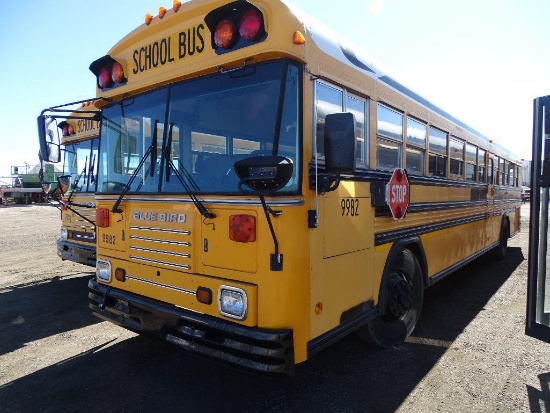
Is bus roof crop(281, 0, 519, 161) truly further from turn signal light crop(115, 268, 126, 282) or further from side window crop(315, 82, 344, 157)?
turn signal light crop(115, 268, 126, 282)

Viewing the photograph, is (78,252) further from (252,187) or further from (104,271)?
(252,187)

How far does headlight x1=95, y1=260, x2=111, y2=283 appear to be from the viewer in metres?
3.37

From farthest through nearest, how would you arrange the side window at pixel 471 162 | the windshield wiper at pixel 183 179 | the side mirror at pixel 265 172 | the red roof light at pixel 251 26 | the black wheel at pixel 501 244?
the black wheel at pixel 501 244 < the side window at pixel 471 162 < the windshield wiper at pixel 183 179 < the red roof light at pixel 251 26 < the side mirror at pixel 265 172

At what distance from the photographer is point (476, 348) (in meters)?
3.80

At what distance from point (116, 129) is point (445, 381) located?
3507mm

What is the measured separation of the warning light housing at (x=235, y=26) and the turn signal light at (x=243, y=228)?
1.08 m

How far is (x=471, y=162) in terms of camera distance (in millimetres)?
5832

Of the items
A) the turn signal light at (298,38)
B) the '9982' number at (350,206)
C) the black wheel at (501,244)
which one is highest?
the turn signal light at (298,38)

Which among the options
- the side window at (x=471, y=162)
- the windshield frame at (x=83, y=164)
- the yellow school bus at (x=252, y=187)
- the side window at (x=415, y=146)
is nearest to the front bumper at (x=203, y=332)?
the yellow school bus at (x=252, y=187)

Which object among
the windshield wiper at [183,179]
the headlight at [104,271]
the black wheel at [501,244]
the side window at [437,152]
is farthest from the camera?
the black wheel at [501,244]

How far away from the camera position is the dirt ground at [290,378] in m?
2.82

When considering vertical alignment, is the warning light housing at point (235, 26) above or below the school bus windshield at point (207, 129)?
above

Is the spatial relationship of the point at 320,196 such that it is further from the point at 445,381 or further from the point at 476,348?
the point at 476,348

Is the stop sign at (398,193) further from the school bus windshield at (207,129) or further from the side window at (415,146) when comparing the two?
the school bus windshield at (207,129)
